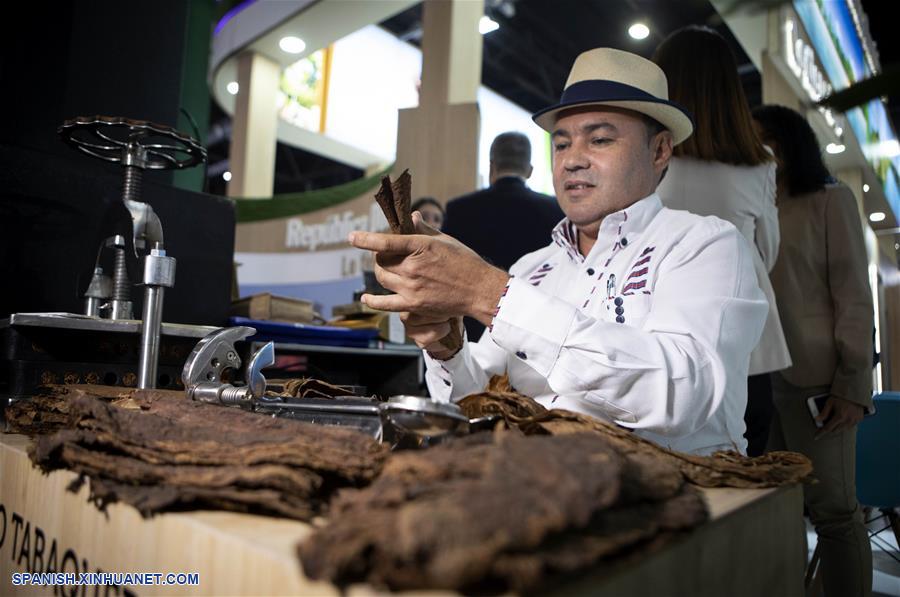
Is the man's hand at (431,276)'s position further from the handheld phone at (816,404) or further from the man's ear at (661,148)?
the handheld phone at (816,404)

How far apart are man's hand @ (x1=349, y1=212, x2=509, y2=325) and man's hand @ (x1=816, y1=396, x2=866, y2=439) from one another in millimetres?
1199

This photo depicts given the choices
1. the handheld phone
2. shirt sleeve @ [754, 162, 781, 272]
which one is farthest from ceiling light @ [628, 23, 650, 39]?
the handheld phone

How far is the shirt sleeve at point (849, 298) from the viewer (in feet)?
5.34

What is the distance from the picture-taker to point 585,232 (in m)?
1.35

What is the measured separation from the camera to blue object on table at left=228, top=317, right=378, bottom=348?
6.13 ft

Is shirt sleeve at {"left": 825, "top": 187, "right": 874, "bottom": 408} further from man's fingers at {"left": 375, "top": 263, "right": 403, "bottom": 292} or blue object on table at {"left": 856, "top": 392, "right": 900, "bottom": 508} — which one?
man's fingers at {"left": 375, "top": 263, "right": 403, "bottom": 292}

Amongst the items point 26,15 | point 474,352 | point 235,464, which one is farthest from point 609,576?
point 26,15

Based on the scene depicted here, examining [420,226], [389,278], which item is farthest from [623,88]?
[389,278]

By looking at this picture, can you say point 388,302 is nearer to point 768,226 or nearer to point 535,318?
point 535,318

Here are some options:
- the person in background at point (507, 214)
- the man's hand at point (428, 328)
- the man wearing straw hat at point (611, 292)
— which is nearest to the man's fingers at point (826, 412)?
the man wearing straw hat at point (611, 292)

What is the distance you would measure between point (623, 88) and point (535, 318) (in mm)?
595

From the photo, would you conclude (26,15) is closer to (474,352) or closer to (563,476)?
(474,352)

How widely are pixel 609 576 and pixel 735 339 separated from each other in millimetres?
681

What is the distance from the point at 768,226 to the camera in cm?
159
